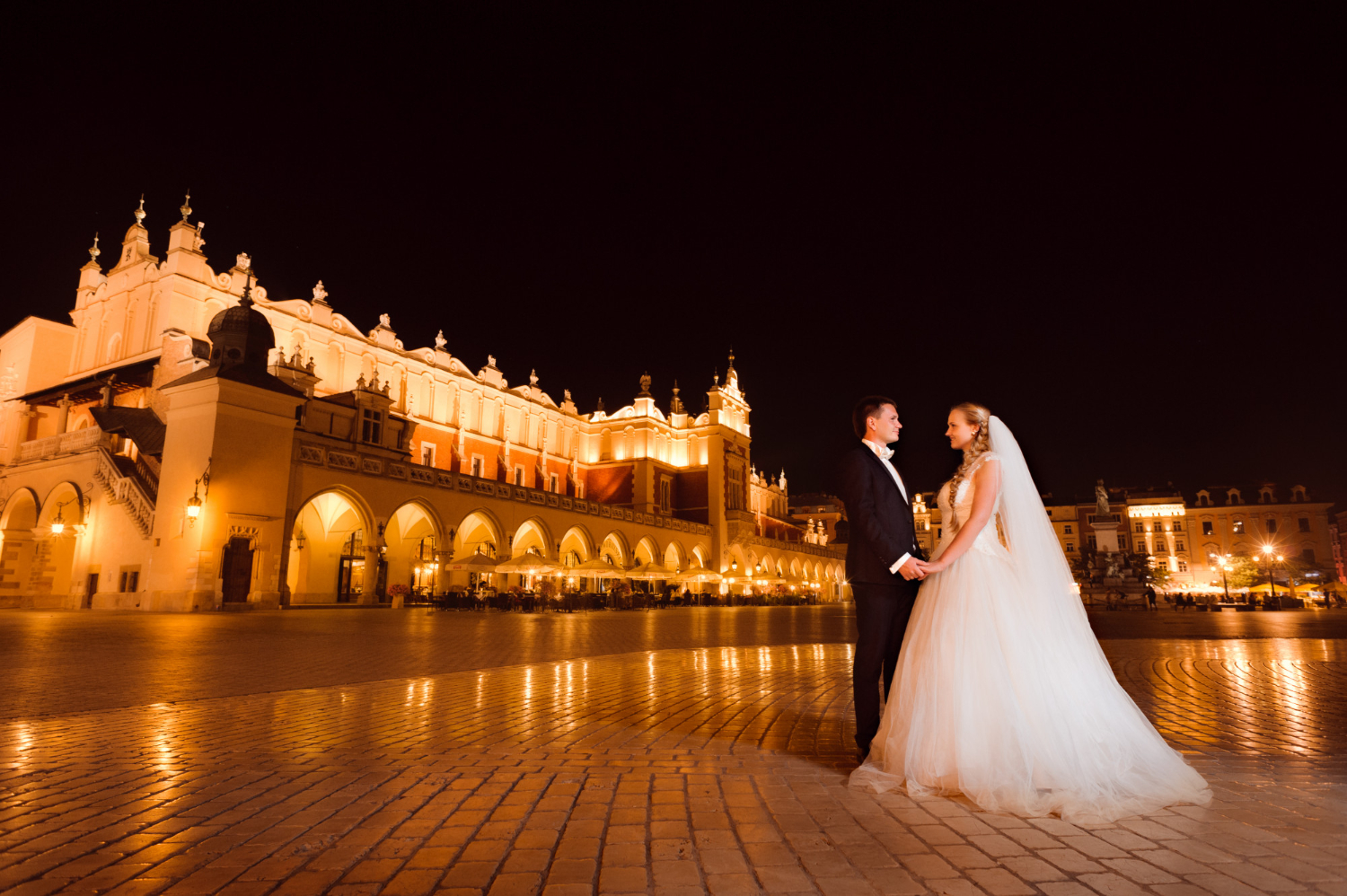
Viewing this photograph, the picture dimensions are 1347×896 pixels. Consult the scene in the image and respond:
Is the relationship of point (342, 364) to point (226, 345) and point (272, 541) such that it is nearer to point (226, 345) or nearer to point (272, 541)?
point (226, 345)

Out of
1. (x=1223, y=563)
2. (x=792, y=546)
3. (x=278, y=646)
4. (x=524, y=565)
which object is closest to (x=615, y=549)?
(x=524, y=565)

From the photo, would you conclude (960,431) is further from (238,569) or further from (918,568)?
(238,569)

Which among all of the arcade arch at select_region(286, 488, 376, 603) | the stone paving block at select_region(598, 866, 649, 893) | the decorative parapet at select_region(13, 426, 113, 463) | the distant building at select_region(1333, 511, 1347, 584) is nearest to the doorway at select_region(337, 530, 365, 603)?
the arcade arch at select_region(286, 488, 376, 603)

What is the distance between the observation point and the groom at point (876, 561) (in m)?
4.24

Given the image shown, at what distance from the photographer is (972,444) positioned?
4363 millimetres

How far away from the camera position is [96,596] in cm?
2377

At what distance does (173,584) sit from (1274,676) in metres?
24.9

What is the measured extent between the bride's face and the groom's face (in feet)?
1.04

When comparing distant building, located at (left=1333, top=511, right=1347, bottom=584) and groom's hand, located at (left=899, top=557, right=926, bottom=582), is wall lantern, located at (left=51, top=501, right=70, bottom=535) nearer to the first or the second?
groom's hand, located at (left=899, top=557, right=926, bottom=582)

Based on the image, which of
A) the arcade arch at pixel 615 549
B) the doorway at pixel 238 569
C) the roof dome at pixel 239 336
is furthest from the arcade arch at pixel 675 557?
the doorway at pixel 238 569

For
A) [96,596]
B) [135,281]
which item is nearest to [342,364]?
[135,281]

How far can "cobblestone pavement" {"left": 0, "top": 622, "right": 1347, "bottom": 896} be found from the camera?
8.24 feet

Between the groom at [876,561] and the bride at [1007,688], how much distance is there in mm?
170

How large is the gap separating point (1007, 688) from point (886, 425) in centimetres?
157
